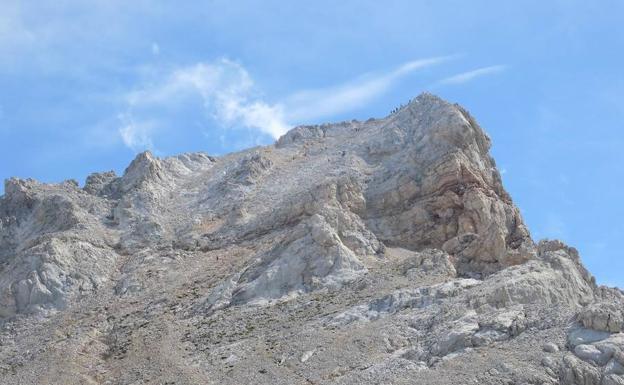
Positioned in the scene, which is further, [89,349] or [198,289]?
[198,289]

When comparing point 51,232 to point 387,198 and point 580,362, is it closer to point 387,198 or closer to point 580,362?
point 387,198

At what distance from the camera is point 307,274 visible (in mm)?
47281

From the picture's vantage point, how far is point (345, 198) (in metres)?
57.2

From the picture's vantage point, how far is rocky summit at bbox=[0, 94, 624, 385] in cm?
3628

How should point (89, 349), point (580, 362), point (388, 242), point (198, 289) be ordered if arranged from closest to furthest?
point (580, 362)
point (89, 349)
point (198, 289)
point (388, 242)

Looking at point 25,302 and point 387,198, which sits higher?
point 387,198

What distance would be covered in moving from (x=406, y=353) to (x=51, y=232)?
93.8 feet

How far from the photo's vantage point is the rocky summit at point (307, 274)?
3628 centimetres

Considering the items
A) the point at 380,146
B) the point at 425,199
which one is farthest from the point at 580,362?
the point at 380,146

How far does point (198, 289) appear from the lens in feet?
164

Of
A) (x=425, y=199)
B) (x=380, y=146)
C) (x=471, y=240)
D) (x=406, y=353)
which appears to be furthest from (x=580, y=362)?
(x=380, y=146)

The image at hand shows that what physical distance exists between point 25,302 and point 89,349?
8.18m

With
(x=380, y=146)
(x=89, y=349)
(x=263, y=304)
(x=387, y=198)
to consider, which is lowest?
(x=89, y=349)

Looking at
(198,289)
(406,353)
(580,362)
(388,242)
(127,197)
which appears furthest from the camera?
(127,197)
